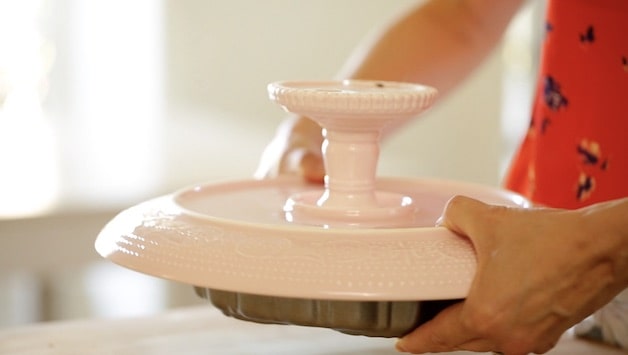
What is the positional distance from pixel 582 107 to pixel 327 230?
1.63ft

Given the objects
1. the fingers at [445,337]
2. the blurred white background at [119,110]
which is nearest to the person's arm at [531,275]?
the fingers at [445,337]

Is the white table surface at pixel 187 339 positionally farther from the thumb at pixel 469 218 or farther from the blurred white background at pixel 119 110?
the blurred white background at pixel 119 110

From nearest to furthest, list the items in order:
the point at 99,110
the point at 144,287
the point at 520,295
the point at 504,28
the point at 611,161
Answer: the point at 520,295 → the point at 611,161 → the point at 504,28 → the point at 99,110 → the point at 144,287

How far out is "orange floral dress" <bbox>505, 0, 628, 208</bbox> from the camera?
107 centimetres

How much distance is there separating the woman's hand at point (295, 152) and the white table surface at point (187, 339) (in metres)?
0.17

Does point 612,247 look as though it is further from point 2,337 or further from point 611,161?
point 2,337

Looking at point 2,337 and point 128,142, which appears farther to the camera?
point 128,142

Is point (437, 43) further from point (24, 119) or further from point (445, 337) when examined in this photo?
point (24, 119)

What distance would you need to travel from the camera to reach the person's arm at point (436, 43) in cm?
122

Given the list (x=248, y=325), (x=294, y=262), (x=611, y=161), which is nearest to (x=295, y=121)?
Result: (x=248, y=325)

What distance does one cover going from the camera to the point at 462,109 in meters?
2.62

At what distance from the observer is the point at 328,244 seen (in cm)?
69

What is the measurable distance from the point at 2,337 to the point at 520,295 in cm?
62

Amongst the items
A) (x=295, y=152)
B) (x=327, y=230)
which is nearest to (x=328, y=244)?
(x=327, y=230)
